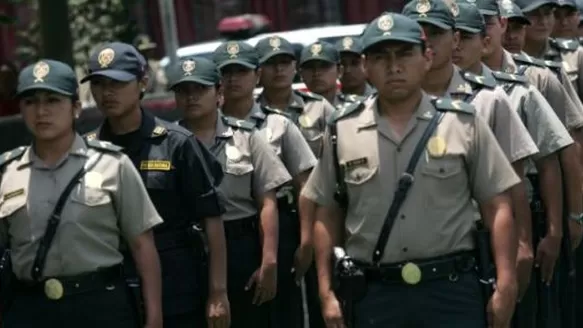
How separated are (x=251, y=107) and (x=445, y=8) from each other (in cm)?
237

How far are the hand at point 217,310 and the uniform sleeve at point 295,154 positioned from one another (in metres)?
1.86

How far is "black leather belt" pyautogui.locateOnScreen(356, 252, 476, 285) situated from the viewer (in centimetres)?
700

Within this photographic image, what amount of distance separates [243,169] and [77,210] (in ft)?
6.96

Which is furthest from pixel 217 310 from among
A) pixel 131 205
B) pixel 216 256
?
pixel 131 205

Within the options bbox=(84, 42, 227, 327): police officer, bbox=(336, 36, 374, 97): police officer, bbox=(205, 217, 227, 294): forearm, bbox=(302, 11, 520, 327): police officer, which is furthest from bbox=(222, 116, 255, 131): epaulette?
bbox=(336, 36, 374, 97): police officer

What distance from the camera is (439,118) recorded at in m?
7.11

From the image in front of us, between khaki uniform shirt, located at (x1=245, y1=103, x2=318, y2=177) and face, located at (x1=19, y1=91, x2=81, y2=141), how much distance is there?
2.53m

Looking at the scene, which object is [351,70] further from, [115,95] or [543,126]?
[115,95]

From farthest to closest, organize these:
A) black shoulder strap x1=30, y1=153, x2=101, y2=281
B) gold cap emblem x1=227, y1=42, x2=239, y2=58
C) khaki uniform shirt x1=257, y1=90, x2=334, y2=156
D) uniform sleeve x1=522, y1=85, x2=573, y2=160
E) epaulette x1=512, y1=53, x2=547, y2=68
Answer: khaki uniform shirt x1=257, y1=90, x2=334, y2=156
gold cap emblem x1=227, y1=42, x2=239, y2=58
epaulette x1=512, y1=53, x2=547, y2=68
uniform sleeve x1=522, y1=85, x2=573, y2=160
black shoulder strap x1=30, y1=153, x2=101, y2=281

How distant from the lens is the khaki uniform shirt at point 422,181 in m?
7.00

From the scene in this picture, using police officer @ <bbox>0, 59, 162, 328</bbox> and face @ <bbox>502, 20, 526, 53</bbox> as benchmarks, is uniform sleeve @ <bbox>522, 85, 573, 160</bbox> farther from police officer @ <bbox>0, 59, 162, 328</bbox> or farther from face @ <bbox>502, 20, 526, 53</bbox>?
police officer @ <bbox>0, 59, 162, 328</bbox>

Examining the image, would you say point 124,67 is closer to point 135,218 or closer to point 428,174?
point 135,218

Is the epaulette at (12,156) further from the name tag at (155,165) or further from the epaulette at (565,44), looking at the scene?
the epaulette at (565,44)

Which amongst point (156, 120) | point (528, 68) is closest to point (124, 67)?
point (156, 120)
